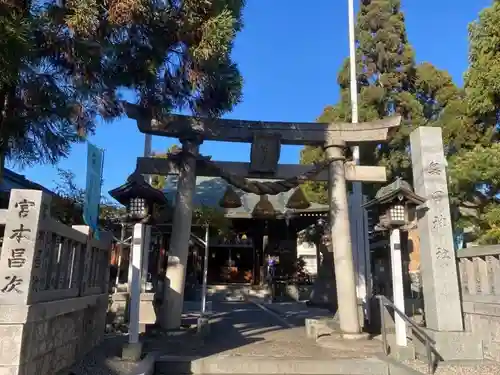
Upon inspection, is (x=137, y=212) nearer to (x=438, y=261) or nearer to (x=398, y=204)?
(x=398, y=204)

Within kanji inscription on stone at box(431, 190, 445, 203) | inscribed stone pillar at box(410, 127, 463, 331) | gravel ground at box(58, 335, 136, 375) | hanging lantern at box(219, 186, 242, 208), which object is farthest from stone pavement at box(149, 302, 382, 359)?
hanging lantern at box(219, 186, 242, 208)

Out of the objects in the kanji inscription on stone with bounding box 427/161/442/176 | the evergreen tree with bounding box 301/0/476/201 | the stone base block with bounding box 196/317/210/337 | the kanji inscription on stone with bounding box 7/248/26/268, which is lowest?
the stone base block with bounding box 196/317/210/337

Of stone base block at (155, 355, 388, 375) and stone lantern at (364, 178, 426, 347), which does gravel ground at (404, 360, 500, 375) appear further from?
stone lantern at (364, 178, 426, 347)

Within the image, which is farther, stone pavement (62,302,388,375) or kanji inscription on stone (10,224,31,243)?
stone pavement (62,302,388,375)

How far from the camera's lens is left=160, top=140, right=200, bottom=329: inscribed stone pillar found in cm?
912

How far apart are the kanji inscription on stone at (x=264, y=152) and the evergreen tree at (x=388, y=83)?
10.3 metres

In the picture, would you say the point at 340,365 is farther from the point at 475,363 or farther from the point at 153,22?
the point at 153,22

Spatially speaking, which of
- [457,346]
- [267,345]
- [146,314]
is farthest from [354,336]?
[146,314]

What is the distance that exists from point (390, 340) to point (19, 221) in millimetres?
6679

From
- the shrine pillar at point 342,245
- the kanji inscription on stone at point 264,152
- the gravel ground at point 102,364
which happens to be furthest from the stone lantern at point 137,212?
the shrine pillar at point 342,245

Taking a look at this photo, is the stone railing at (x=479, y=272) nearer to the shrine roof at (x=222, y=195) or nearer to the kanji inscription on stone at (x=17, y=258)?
the kanji inscription on stone at (x=17, y=258)

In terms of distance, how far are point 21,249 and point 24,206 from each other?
1.42 ft

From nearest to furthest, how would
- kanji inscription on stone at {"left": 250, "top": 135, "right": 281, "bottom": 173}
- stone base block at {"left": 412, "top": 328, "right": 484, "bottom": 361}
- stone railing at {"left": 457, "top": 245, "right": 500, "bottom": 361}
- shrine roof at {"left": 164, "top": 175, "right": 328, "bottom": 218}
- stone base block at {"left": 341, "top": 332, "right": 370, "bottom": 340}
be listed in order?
stone railing at {"left": 457, "top": 245, "right": 500, "bottom": 361} → stone base block at {"left": 412, "top": 328, "right": 484, "bottom": 361} → stone base block at {"left": 341, "top": 332, "right": 370, "bottom": 340} → kanji inscription on stone at {"left": 250, "top": 135, "right": 281, "bottom": 173} → shrine roof at {"left": 164, "top": 175, "right": 328, "bottom": 218}

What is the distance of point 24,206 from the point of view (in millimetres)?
4355
